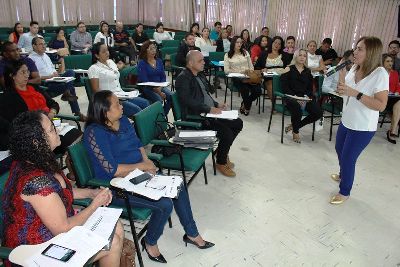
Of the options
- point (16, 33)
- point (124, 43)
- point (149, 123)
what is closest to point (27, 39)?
point (16, 33)

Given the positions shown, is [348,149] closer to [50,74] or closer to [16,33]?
[50,74]

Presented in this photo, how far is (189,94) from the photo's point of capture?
11.8 ft

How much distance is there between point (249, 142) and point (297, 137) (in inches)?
28.0

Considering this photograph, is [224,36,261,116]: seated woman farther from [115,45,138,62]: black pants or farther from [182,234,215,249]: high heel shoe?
[115,45,138,62]: black pants

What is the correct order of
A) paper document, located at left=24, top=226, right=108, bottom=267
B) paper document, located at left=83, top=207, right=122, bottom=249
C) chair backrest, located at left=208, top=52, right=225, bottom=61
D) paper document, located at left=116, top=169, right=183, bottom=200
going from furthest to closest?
chair backrest, located at left=208, top=52, right=225, bottom=61
paper document, located at left=116, top=169, right=183, bottom=200
paper document, located at left=83, top=207, right=122, bottom=249
paper document, located at left=24, top=226, right=108, bottom=267

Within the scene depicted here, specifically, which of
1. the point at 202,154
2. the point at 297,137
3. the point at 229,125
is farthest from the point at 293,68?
the point at 202,154

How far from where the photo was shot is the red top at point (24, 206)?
5.08 feet

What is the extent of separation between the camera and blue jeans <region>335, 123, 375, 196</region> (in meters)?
2.95

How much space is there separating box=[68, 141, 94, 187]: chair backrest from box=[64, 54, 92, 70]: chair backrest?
353 centimetres

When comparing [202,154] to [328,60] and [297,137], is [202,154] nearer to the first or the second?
[297,137]

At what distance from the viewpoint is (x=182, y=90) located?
11.8 ft

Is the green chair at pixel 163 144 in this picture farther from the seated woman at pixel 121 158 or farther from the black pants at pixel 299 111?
the black pants at pixel 299 111

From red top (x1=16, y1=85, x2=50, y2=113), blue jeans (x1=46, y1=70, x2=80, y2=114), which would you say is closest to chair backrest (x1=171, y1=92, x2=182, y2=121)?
red top (x1=16, y1=85, x2=50, y2=113)

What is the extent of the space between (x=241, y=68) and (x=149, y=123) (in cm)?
327
